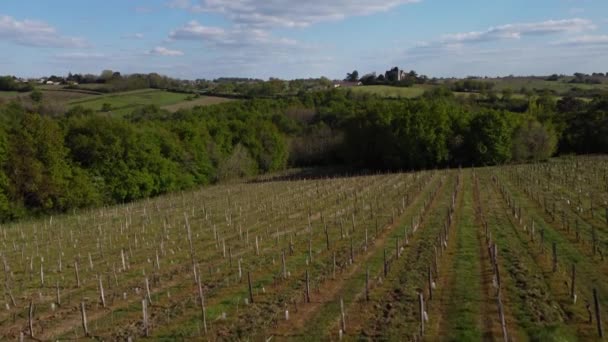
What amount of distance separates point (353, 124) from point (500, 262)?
57577 mm

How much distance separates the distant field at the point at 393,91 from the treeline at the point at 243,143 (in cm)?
2140

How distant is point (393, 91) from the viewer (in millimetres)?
122125

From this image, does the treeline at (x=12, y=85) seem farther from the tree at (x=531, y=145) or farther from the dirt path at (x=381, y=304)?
the dirt path at (x=381, y=304)

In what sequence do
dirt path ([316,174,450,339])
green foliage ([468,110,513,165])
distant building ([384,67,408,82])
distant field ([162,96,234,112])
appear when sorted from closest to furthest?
dirt path ([316,174,450,339]) < green foliage ([468,110,513,165]) < distant field ([162,96,234,112]) < distant building ([384,67,408,82])

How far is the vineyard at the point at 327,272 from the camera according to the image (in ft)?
43.9

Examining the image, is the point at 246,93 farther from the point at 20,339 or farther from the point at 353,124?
the point at 20,339

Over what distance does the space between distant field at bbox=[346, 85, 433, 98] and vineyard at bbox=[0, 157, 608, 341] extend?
82082 mm

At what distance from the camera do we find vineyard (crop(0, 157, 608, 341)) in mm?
13367

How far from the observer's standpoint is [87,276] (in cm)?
2000

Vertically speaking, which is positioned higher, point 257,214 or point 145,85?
point 145,85

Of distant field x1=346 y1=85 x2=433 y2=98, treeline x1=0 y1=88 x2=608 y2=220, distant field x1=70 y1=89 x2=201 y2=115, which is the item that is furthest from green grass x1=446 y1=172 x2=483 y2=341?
Result: distant field x1=346 y1=85 x2=433 y2=98

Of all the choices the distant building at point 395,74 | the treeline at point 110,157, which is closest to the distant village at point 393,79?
the distant building at point 395,74

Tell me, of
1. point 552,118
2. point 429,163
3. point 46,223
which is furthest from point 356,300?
point 552,118

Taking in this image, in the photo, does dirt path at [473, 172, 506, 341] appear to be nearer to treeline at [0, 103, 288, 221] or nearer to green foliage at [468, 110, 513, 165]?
treeline at [0, 103, 288, 221]
